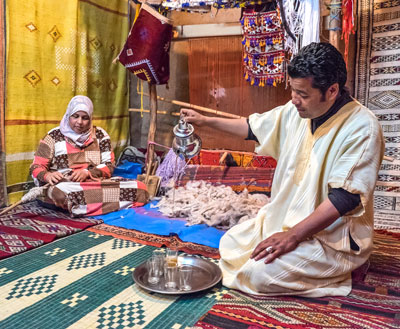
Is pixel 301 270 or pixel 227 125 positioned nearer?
pixel 301 270

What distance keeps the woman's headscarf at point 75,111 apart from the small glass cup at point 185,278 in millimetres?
1890

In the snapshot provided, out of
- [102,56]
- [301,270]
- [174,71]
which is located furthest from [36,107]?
[301,270]

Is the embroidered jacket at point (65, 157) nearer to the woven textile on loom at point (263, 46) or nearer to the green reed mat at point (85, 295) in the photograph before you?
the green reed mat at point (85, 295)

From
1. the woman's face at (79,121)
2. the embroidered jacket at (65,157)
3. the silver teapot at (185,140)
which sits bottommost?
the embroidered jacket at (65,157)

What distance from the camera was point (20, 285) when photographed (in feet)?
6.67

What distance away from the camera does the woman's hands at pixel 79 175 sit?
3.36m

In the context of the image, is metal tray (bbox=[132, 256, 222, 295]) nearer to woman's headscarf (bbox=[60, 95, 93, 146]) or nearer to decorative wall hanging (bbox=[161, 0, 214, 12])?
woman's headscarf (bbox=[60, 95, 93, 146])

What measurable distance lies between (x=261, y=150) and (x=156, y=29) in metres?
2.12

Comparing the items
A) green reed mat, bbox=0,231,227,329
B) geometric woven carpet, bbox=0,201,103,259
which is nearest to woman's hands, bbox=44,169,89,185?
geometric woven carpet, bbox=0,201,103,259

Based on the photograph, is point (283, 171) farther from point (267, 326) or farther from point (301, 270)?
point (267, 326)

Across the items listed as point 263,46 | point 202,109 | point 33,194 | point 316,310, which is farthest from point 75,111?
point 316,310

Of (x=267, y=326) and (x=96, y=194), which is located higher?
(x=96, y=194)

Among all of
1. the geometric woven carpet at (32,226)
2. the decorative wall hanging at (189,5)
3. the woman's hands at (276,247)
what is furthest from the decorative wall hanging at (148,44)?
the woman's hands at (276,247)

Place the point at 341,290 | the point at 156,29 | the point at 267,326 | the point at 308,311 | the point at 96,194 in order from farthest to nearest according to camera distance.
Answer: the point at 156,29 < the point at 96,194 < the point at 341,290 < the point at 308,311 < the point at 267,326
